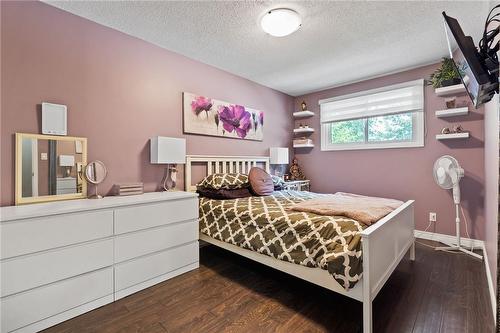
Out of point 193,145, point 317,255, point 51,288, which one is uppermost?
point 193,145

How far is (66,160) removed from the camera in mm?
2104

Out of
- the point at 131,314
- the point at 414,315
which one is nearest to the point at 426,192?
the point at 414,315

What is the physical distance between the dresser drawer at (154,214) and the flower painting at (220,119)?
42.5 inches

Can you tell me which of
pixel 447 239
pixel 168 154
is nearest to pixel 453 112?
pixel 447 239

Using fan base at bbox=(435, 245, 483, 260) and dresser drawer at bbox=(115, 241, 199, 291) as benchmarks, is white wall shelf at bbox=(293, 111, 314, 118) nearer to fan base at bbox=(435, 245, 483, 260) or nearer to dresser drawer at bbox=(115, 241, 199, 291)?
fan base at bbox=(435, 245, 483, 260)

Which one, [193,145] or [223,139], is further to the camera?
[223,139]

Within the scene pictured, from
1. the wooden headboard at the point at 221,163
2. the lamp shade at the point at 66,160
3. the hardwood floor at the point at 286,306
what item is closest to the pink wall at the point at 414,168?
the hardwood floor at the point at 286,306

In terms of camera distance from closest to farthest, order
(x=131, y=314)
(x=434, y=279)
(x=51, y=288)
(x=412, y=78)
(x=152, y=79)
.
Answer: (x=51, y=288), (x=131, y=314), (x=434, y=279), (x=152, y=79), (x=412, y=78)

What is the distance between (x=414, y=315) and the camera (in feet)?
5.47

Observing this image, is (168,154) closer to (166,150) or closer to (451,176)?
(166,150)

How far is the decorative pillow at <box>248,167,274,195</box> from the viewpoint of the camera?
294 cm

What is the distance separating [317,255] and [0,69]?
9.10 ft

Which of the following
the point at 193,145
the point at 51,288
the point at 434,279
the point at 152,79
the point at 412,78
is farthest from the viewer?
the point at 412,78

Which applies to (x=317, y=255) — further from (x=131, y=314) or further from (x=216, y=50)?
(x=216, y=50)
